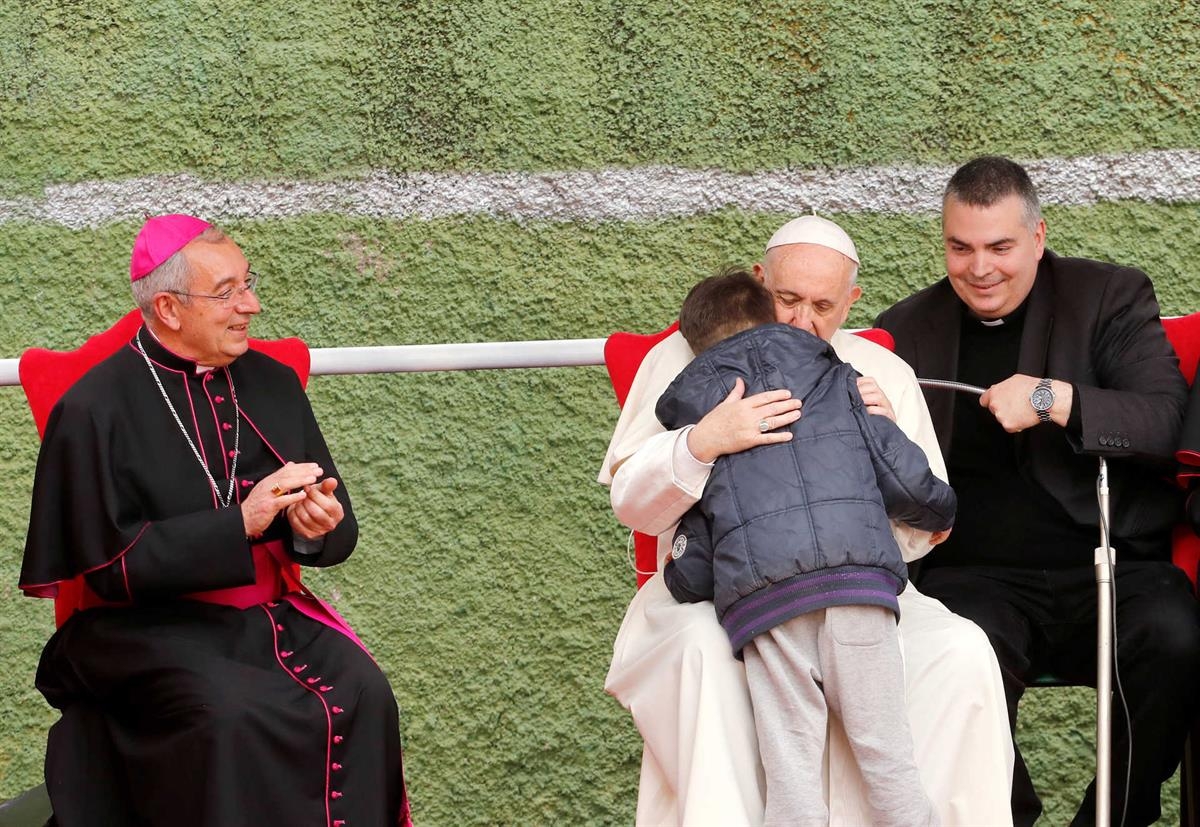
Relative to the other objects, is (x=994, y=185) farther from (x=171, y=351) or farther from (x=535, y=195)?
(x=171, y=351)

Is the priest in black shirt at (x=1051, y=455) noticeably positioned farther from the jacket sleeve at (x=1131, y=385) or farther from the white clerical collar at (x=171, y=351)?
the white clerical collar at (x=171, y=351)

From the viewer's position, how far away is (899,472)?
9.64 ft

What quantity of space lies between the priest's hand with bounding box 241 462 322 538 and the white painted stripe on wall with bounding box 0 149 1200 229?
165 cm

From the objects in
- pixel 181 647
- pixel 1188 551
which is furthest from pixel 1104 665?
pixel 181 647

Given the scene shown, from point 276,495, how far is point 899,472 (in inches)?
50.8

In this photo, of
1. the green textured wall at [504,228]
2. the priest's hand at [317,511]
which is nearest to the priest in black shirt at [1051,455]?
the green textured wall at [504,228]

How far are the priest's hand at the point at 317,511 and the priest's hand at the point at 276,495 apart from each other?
0.02 meters

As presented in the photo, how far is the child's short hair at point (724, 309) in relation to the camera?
3.08 meters

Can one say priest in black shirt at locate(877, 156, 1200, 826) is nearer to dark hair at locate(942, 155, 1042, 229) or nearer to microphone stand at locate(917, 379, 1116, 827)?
dark hair at locate(942, 155, 1042, 229)

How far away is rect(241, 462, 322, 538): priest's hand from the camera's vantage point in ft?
10.1

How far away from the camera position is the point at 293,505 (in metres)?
3.16

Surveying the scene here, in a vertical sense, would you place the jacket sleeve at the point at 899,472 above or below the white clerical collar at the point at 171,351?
below

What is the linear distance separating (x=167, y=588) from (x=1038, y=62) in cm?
303

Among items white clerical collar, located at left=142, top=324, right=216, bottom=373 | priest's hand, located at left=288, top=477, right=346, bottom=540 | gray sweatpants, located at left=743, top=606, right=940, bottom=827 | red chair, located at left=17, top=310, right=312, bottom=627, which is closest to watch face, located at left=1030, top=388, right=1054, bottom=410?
gray sweatpants, located at left=743, top=606, right=940, bottom=827
